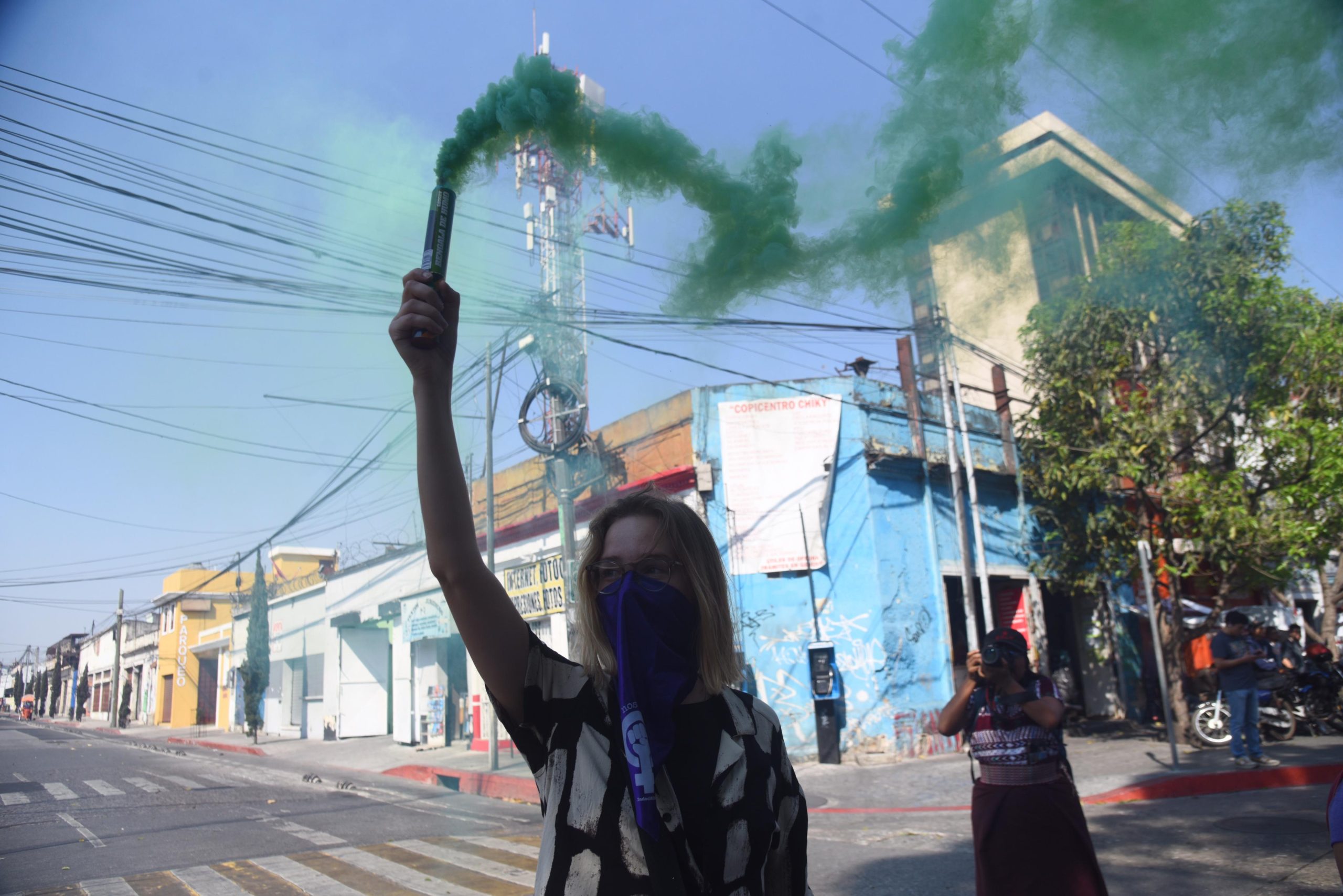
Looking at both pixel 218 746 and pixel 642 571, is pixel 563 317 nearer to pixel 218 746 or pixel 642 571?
pixel 642 571

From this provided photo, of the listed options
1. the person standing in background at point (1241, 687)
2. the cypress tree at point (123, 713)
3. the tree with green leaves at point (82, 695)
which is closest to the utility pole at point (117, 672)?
the cypress tree at point (123, 713)

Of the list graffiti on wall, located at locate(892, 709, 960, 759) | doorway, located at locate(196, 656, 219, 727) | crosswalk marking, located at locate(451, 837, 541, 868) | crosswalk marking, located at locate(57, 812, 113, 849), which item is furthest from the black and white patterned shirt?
doorway, located at locate(196, 656, 219, 727)

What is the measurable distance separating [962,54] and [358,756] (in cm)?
1970

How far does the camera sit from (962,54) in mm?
4980

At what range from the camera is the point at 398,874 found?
6.53 meters

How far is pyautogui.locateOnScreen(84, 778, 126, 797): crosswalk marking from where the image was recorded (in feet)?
38.4

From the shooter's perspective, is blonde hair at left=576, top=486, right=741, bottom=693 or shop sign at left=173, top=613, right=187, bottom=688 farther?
shop sign at left=173, top=613, right=187, bottom=688

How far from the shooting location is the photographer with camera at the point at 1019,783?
3637 millimetres

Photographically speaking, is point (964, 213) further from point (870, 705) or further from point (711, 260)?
point (870, 705)

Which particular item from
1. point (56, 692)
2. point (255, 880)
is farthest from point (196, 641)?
point (56, 692)

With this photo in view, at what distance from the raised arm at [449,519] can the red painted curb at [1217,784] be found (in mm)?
9113

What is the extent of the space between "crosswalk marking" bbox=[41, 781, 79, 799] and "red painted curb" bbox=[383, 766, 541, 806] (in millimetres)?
5218

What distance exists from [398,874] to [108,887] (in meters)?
2.06

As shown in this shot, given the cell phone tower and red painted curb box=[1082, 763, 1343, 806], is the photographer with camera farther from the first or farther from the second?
red painted curb box=[1082, 763, 1343, 806]
